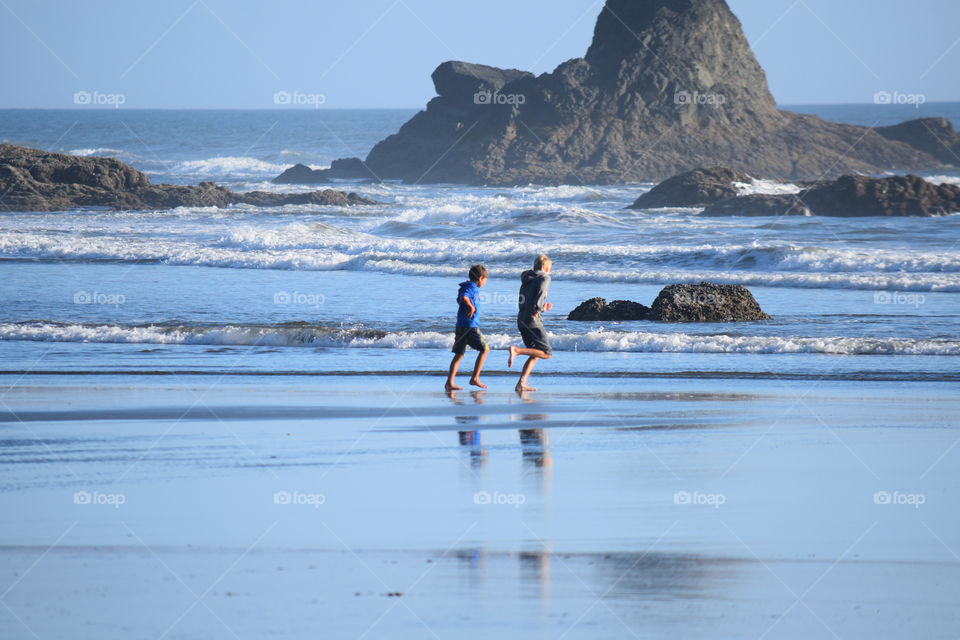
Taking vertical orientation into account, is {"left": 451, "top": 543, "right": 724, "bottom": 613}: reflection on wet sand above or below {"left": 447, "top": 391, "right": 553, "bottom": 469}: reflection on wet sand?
above

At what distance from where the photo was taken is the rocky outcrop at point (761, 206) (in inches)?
1371

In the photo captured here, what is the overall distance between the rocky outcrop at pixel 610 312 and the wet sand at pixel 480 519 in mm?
5657

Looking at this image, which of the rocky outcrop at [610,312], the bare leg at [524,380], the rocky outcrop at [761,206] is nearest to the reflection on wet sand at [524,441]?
the bare leg at [524,380]

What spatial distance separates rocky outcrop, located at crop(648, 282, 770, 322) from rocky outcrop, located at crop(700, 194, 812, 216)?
2132cm

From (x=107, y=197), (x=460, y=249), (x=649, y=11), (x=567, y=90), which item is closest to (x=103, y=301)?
(x=460, y=249)

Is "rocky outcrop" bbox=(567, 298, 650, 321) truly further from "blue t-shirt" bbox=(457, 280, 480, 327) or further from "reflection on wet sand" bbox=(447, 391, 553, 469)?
"reflection on wet sand" bbox=(447, 391, 553, 469)

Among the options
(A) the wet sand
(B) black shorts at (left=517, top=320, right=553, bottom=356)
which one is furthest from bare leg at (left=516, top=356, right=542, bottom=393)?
(A) the wet sand

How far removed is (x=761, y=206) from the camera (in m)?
35.6

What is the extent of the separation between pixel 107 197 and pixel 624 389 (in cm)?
3582

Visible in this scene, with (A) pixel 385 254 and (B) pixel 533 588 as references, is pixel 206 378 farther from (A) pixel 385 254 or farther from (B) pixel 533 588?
(A) pixel 385 254

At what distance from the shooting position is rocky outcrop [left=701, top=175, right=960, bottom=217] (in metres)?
33.7

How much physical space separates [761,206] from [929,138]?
40.5m

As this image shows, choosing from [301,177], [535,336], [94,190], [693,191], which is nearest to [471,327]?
[535,336]

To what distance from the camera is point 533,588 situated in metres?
4.39
